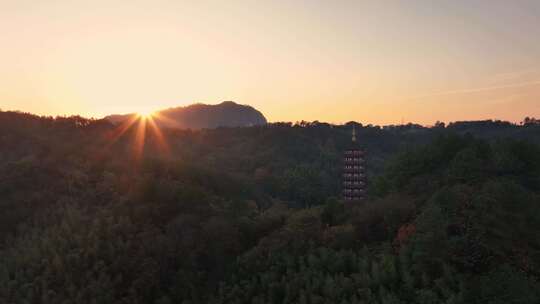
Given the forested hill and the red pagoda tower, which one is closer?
the forested hill

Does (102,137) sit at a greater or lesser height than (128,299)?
greater

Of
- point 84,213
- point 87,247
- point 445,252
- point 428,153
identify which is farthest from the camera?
point 428,153

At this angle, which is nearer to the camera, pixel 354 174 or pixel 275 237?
pixel 275 237

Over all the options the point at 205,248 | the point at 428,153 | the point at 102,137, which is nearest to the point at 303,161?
the point at 102,137

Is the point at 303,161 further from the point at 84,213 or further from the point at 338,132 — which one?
the point at 84,213

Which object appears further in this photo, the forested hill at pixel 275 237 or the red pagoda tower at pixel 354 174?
A: the red pagoda tower at pixel 354 174

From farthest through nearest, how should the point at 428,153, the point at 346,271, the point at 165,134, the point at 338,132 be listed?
the point at 338,132
the point at 165,134
the point at 428,153
the point at 346,271

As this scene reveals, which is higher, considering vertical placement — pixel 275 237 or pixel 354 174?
pixel 275 237

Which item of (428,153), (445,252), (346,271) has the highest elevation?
(428,153)
